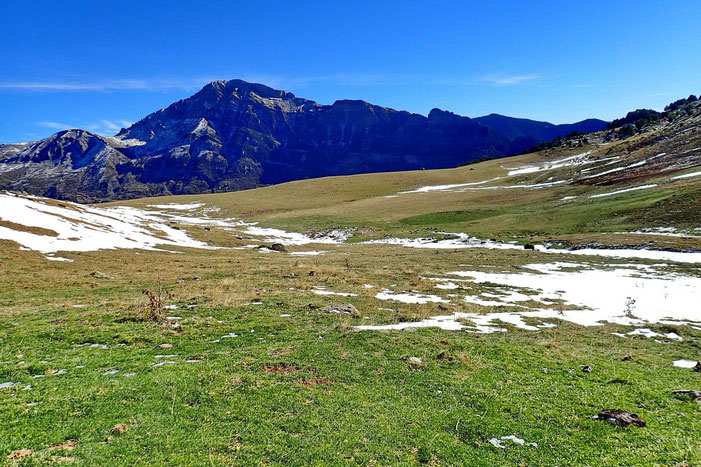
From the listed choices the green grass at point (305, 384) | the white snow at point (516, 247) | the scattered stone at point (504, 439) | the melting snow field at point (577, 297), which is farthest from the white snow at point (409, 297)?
the white snow at point (516, 247)

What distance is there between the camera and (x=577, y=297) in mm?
Answer: 26406

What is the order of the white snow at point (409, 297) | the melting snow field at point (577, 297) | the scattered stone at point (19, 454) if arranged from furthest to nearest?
1. the white snow at point (409, 297)
2. the melting snow field at point (577, 297)
3. the scattered stone at point (19, 454)

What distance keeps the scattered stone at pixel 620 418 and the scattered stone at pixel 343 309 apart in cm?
1256

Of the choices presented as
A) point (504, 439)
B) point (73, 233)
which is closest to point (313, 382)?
point (504, 439)

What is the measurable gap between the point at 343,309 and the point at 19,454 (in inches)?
603

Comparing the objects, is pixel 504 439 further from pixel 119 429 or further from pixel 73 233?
pixel 73 233

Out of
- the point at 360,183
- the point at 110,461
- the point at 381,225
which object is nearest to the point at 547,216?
the point at 381,225

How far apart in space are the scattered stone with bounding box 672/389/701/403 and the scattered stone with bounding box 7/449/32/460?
18802 mm

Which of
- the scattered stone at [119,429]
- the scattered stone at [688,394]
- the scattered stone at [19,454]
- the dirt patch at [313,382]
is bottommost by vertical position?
the scattered stone at [688,394]

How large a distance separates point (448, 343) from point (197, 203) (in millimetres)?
137869

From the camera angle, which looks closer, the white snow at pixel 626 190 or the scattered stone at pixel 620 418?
the scattered stone at pixel 620 418

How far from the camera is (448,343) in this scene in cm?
1585

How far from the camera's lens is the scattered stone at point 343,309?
20.5 metres

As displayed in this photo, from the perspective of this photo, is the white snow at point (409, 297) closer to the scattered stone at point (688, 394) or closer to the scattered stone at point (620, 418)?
the scattered stone at point (688, 394)
